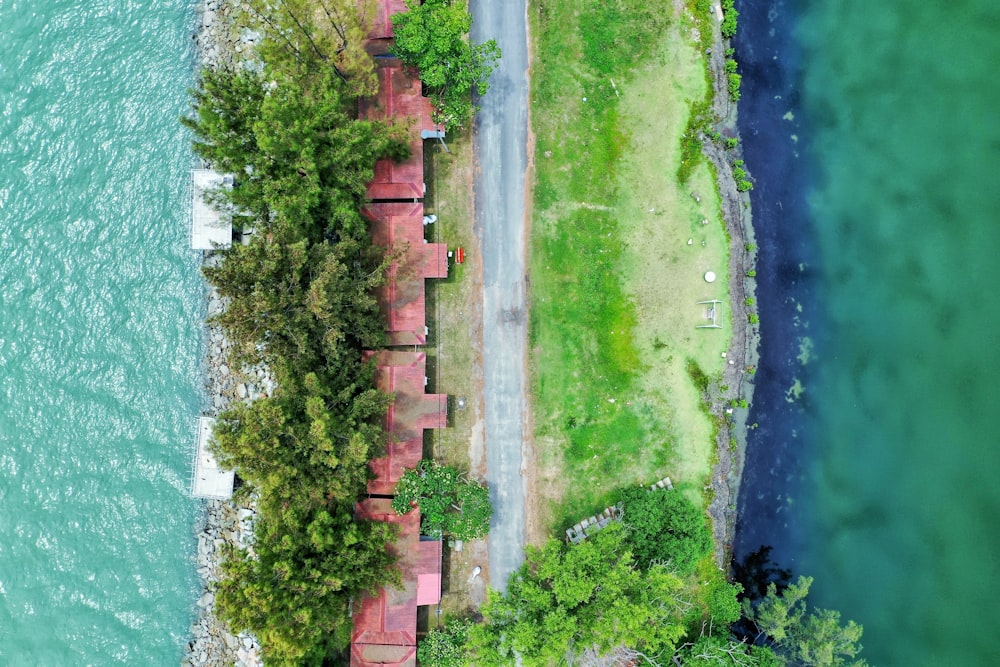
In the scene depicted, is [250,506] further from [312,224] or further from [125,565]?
[312,224]

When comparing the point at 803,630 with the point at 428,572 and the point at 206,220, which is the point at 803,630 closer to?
the point at 428,572

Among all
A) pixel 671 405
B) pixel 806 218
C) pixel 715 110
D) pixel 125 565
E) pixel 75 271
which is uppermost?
pixel 715 110

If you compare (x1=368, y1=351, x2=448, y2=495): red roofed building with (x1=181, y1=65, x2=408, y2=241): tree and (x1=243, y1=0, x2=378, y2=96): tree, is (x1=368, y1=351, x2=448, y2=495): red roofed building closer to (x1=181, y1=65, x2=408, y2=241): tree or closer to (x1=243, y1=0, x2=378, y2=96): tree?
(x1=181, y1=65, x2=408, y2=241): tree

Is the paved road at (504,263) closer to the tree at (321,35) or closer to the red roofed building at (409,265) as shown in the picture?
the red roofed building at (409,265)

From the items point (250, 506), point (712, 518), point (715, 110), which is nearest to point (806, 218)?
point (715, 110)

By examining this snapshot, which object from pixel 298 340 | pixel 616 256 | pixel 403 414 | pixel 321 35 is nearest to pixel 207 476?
pixel 298 340

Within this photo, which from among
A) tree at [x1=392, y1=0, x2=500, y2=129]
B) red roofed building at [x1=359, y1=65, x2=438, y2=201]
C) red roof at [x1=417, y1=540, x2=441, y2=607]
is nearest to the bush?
red roof at [x1=417, y1=540, x2=441, y2=607]

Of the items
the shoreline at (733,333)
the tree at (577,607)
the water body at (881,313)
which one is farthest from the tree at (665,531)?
the water body at (881,313)
